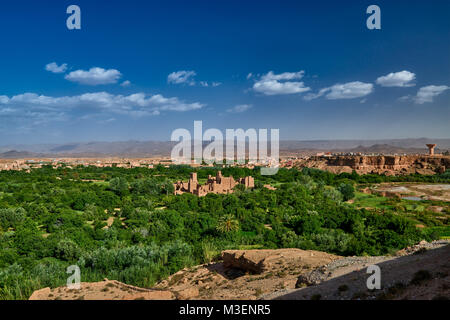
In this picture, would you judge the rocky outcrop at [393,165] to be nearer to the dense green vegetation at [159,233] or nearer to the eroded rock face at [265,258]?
the dense green vegetation at [159,233]

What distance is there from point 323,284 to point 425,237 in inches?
502

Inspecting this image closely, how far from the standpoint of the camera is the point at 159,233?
18.2 metres

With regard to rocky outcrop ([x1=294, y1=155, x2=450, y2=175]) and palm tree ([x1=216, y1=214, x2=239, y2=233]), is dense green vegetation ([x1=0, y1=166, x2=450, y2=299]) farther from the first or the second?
rocky outcrop ([x1=294, y1=155, x2=450, y2=175])

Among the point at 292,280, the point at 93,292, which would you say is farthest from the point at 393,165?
the point at 93,292

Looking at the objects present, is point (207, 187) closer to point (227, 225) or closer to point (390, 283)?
point (227, 225)

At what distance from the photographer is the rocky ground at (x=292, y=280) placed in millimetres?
6656

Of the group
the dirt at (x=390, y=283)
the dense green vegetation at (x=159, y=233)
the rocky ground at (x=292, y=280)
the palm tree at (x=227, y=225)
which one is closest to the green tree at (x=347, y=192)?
the dense green vegetation at (x=159, y=233)

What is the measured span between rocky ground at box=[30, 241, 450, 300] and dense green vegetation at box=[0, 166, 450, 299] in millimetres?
1621

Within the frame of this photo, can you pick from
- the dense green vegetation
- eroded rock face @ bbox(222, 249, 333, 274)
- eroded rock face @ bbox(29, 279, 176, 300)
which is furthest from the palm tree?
eroded rock face @ bbox(29, 279, 176, 300)

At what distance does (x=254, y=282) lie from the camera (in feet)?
33.2

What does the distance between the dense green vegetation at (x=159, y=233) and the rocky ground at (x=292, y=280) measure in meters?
1.62
